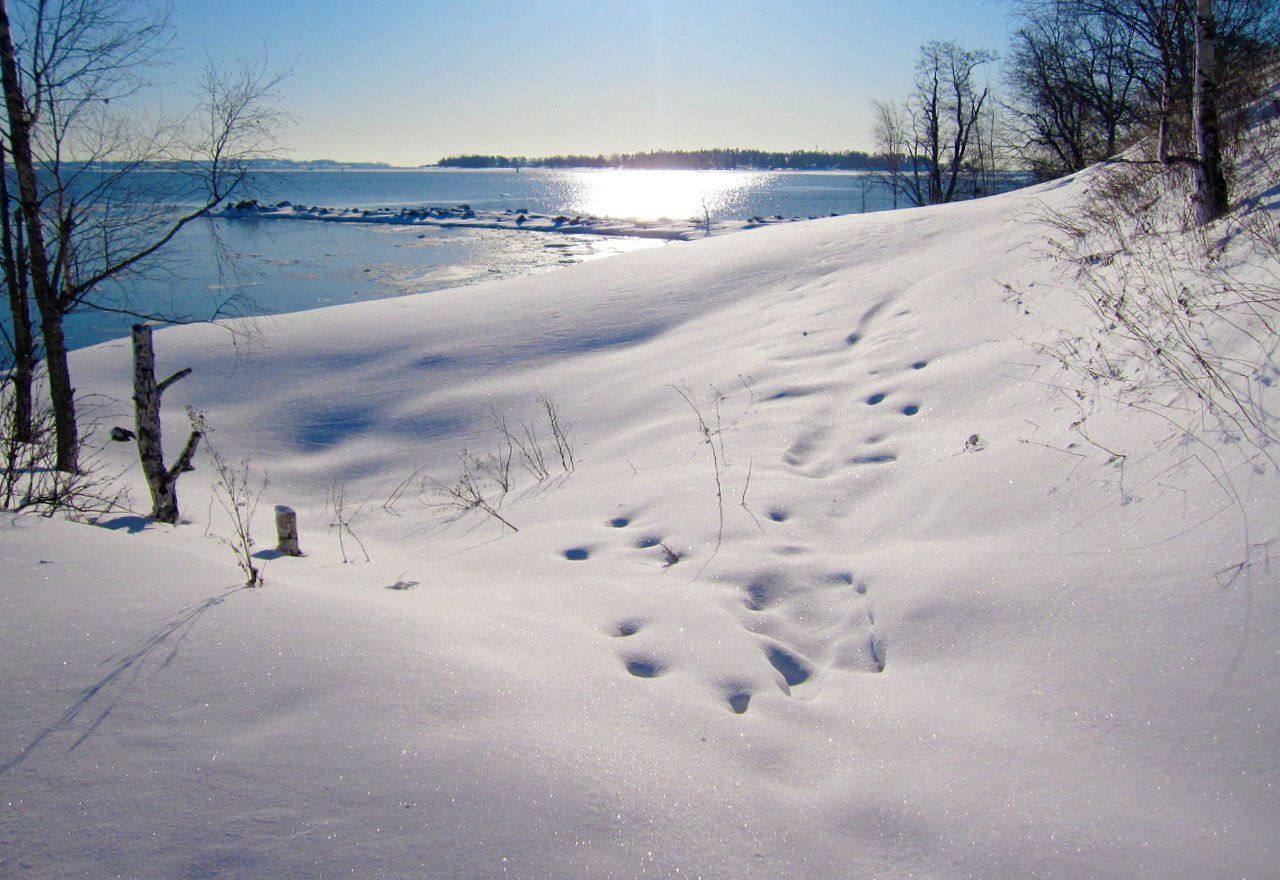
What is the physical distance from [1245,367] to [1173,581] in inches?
57.2

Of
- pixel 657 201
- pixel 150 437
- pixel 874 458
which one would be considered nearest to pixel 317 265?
pixel 150 437

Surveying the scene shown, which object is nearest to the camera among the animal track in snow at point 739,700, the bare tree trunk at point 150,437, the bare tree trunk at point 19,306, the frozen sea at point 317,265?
the animal track in snow at point 739,700

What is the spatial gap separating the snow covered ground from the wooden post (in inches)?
8.2

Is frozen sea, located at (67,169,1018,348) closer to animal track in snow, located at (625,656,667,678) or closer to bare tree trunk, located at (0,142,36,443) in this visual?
bare tree trunk, located at (0,142,36,443)

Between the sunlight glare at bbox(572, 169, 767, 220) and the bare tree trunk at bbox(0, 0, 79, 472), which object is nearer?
the bare tree trunk at bbox(0, 0, 79, 472)

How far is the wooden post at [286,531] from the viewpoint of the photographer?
4.76 metres

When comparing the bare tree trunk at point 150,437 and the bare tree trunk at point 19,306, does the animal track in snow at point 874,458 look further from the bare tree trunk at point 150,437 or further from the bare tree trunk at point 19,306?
the bare tree trunk at point 19,306

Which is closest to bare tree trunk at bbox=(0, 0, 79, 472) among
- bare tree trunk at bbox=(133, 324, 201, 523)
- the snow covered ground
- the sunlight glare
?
bare tree trunk at bbox=(133, 324, 201, 523)

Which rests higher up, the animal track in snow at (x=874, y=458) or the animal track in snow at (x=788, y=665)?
the animal track in snow at (x=874, y=458)

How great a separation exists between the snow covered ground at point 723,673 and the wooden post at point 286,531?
21 centimetres

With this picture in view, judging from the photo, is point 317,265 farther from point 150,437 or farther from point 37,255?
point 150,437

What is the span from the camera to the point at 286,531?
4.80 m

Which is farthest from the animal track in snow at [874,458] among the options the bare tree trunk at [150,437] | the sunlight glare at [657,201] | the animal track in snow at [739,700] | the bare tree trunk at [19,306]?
the sunlight glare at [657,201]

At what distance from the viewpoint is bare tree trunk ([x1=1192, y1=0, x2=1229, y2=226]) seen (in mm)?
5242
